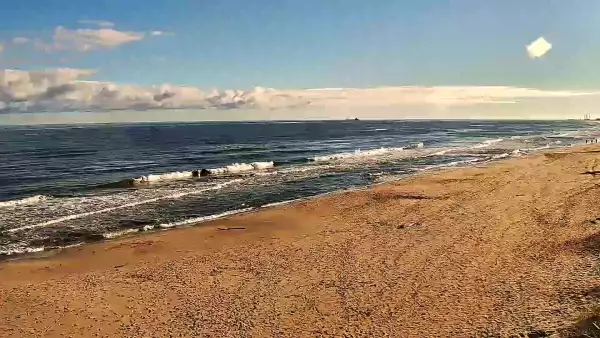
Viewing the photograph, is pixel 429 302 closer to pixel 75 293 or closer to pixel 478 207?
pixel 75 293

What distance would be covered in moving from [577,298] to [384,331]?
4.08 metres

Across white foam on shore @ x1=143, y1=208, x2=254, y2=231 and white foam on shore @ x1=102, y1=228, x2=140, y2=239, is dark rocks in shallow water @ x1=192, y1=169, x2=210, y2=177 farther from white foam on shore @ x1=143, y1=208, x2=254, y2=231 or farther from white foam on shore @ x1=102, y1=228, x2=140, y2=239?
white foam on shore @ x1=102, y1=228, x2=140, y2=239

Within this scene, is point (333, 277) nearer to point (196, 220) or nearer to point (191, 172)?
point (196, 220)

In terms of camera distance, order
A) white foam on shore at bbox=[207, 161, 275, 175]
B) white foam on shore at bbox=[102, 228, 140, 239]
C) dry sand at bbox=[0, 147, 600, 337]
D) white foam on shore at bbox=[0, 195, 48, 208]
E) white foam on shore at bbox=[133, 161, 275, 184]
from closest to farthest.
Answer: dry sand at bbox=[0, 147, 600, 337], white foam on shore at bbox=[102, 228, 140, 239], white foam on shore at bbox=[0, 195, 48, 208], white foam on shore at bbox=[133, 161, 275, 184], white foam on shore at bbox=[207, 161, 275, 175]

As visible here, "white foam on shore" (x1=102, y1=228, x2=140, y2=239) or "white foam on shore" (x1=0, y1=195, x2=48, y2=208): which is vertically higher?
"white foam on shore" (x1=0, y1=195, x2=48, y2=208)

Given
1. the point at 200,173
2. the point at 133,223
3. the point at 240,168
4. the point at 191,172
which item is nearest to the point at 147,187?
the point at 191,172

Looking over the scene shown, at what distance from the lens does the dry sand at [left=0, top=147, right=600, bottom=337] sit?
9.57 m

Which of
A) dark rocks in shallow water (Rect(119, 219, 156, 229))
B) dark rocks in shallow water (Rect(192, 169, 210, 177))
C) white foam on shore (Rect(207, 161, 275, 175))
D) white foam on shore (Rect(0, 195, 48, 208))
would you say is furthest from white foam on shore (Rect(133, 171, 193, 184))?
dark rocks in shallow water (Rect(119, 219, 156, 229))

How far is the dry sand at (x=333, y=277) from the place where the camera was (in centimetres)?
957

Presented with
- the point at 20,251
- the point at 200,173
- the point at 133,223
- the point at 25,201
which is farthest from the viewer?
the point at 200,173

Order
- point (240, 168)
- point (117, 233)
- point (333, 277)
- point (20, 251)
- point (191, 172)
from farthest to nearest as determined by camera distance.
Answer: point (240, 168) < point (191, 172) < point (117, 233) < point (20, 251) < point (333, 277)

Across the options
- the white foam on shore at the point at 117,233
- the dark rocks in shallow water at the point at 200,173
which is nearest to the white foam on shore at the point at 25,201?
the white foam on shore at the point at 117,233

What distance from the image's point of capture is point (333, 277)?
12.1 meters

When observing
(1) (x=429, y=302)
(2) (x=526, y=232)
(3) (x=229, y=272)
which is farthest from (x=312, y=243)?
(2) (x=526, y=232)
